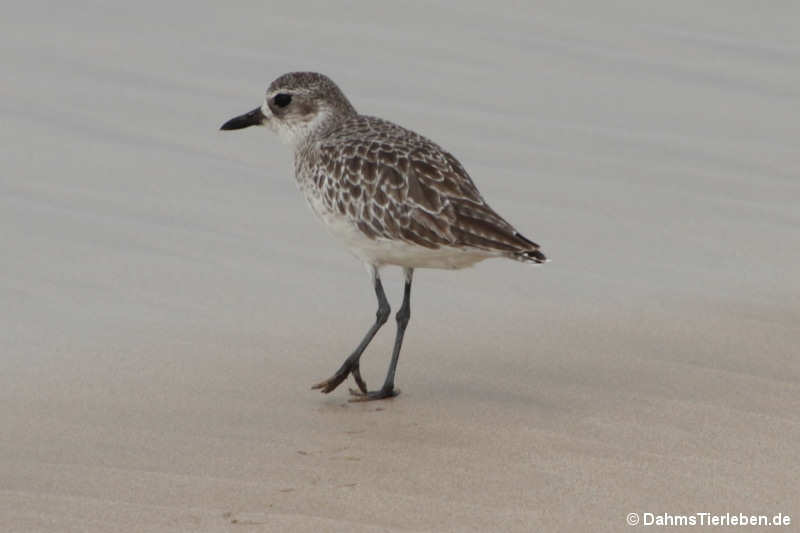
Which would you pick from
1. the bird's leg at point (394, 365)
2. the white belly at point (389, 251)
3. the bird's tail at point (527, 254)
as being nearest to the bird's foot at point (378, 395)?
the bird's leg at point (394, 365)

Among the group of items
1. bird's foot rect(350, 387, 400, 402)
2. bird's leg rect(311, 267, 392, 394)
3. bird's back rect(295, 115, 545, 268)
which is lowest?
bird's foot rect(350, 387, 400, 402)

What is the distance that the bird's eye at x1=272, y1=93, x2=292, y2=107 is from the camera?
8195 millimetres

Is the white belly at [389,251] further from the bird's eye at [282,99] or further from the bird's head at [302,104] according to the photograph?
the bird's eye at [282,99]

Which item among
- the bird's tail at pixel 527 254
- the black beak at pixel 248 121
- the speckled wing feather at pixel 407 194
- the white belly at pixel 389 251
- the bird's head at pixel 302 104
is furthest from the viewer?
the black beak at pixel 248 121

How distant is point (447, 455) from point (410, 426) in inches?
19.0

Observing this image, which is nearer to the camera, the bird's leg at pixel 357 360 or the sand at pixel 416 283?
the sand at pixel 416 283

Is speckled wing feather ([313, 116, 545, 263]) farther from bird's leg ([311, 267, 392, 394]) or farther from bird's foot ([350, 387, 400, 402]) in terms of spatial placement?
bird's foot ([350, 387, 400, 402])

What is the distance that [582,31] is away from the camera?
13.3 meters

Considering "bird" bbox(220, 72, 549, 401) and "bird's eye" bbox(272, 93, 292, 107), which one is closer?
"bird" bbox(220, 72, 549, 401)

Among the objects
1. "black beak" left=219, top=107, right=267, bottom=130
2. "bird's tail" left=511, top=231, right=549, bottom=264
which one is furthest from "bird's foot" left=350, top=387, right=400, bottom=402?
"black beak" left=219, top=107, right=267, bottom=130

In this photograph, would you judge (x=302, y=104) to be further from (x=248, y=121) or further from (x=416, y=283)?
(x=416, y=283)

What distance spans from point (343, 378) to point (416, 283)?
1613 mm

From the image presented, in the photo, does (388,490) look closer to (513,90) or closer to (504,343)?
(504,343)

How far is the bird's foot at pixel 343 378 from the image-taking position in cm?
709
